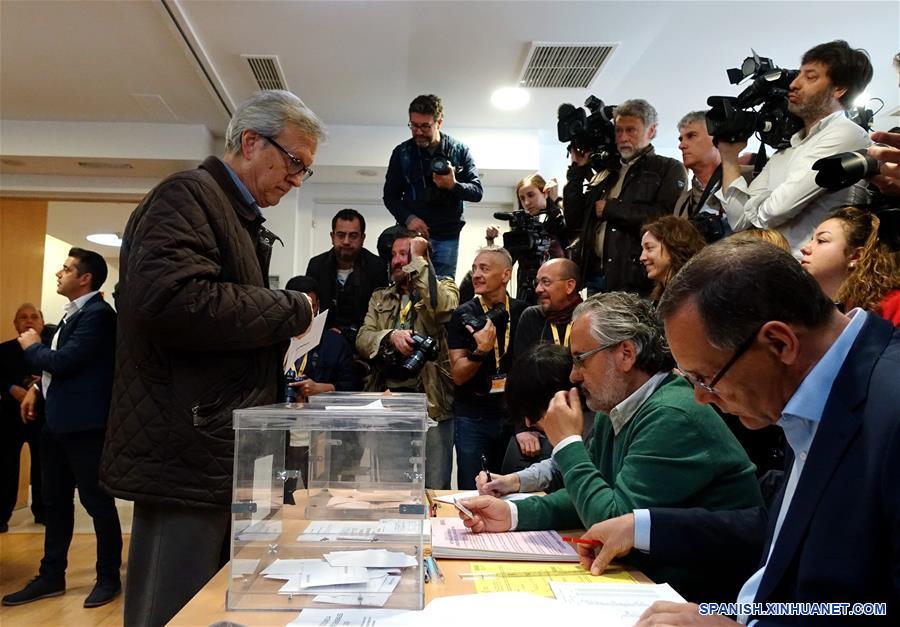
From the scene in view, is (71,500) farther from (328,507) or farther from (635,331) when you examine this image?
(635,331)

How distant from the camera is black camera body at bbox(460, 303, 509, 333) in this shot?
2.94m

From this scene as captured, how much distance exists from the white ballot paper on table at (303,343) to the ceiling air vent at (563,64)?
3.15 metres

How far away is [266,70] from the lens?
441 cm

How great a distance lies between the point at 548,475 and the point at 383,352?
4.03 feet

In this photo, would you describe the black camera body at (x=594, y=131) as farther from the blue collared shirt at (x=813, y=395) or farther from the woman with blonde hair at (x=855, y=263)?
the blue collared shirt at (x=813, y=395)

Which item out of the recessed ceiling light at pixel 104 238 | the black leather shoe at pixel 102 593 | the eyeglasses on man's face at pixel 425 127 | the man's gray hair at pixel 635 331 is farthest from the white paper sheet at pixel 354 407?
the recessed ceiling light at pixel 104 238

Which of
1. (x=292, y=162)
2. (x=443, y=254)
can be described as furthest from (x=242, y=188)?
(x=443, y=254)

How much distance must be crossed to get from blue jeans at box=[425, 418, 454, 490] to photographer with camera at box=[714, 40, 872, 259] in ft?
4.98

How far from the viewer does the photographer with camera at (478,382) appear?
293 cm

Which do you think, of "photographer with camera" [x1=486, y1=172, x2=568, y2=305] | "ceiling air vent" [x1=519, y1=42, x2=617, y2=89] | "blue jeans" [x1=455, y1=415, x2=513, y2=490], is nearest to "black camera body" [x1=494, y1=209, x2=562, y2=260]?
"photographer with camera" [x1=486, y1=172, x2=568, y2=305]

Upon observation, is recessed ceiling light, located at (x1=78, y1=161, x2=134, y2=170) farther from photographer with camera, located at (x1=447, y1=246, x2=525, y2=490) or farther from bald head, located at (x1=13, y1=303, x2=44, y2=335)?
photographer with camera, located at (x1=447, y1=246, x2=525, y2=490)

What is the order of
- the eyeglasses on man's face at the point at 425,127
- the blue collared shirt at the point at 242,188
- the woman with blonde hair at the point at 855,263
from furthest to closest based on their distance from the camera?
the eyeglasses on man's face at the point at 425,127 < the woman with blonde hair at the point at 855,263 < the blue collared shirt at the point at 242,188

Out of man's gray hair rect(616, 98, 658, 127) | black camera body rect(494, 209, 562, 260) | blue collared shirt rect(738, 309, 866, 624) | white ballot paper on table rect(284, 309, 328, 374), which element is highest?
man's gray hair rect(616, 98, 658, 127)

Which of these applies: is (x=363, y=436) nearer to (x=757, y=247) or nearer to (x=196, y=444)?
(x=196, y=444)
